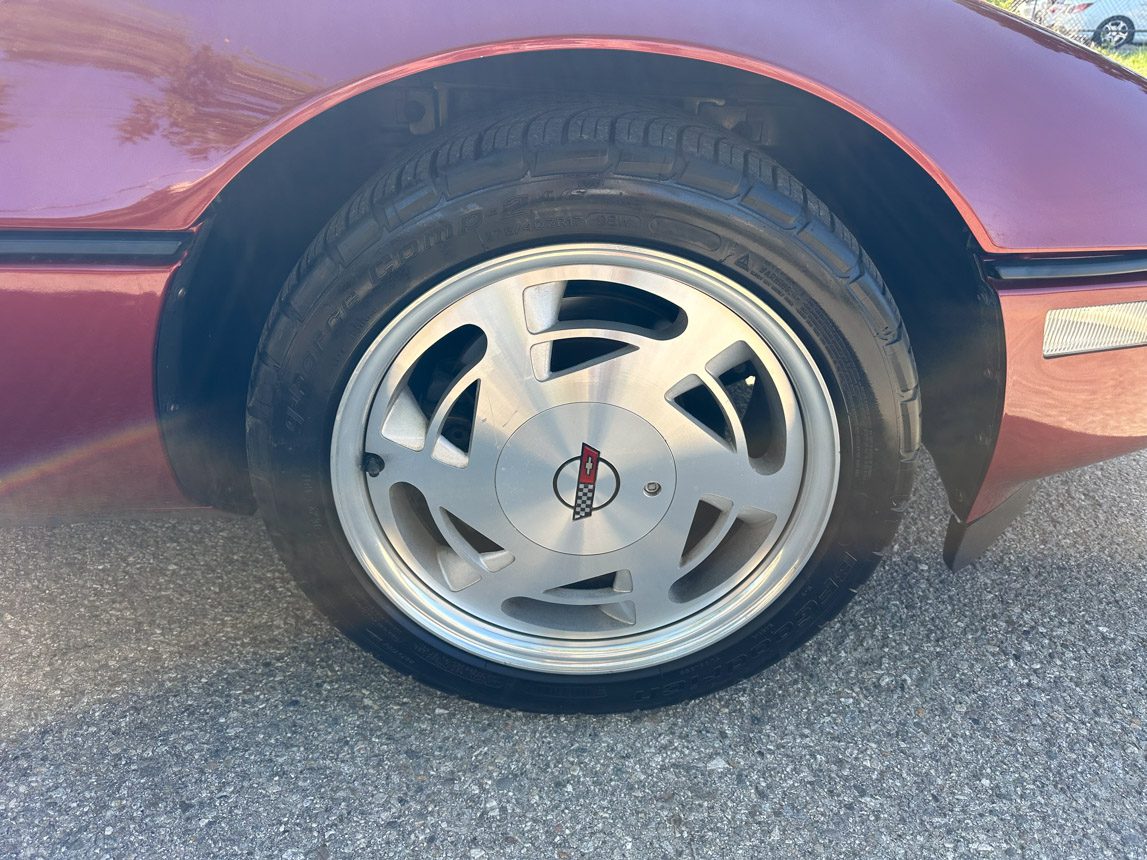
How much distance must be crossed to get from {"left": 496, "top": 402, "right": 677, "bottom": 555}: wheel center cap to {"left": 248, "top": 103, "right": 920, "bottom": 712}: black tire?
283mm

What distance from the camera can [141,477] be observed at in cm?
138

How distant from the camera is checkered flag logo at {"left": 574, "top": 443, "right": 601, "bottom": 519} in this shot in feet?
4.55

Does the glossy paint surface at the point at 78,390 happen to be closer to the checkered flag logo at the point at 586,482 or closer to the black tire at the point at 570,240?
the black tire at the point at 570,240

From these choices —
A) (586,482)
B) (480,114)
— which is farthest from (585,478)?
(480,114)

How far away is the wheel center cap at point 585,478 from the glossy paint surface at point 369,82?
559 mm

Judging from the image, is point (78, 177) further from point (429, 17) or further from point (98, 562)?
point (98, 562)

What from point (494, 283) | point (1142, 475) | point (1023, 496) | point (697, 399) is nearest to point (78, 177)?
point (494, 283)

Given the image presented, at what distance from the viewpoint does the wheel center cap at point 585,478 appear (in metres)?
1.37

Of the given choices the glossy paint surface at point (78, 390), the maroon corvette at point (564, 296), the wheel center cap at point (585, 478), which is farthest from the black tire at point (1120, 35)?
the glossy paint surface at point (78, 390)

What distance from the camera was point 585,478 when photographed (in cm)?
140

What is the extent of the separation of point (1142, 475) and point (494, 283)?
195cm

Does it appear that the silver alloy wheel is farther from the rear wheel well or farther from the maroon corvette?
the rear wheel well

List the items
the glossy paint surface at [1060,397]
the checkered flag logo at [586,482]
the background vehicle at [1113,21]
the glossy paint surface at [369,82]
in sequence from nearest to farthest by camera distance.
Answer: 1. the glossy paint surface at [369,82]
2. the glossy paint surface at [1060,397]
3. the checkered flag logo at [586,482]
4. the background vehicle at [1113,21]

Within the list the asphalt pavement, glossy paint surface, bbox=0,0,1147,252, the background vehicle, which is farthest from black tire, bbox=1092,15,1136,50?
glossy paint surface, bbox=0,0,1147,252
